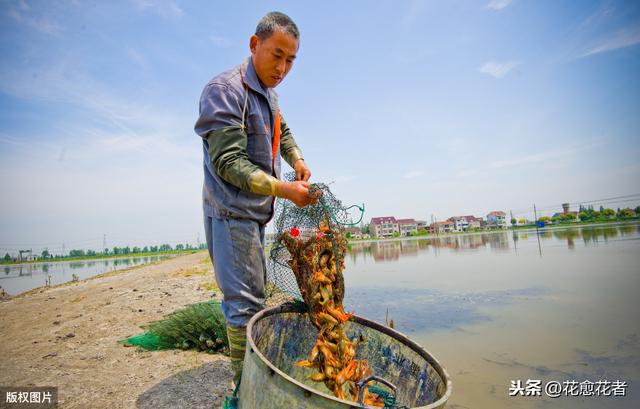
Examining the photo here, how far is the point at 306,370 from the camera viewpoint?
2439 millimetres

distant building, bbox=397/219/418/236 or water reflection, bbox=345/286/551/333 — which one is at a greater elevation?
distant building, bbox=397/219/418/236

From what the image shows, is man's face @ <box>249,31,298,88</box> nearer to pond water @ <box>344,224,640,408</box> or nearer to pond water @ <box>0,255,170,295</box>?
pond water @ <box>344,224,640,408</box>

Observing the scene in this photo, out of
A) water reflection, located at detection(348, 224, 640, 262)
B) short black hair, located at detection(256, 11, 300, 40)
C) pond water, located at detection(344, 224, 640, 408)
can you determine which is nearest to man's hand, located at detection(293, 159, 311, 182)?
short black hair, located at detection(256, 11, 300, 40)

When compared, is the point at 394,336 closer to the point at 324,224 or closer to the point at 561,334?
the point at 324,224

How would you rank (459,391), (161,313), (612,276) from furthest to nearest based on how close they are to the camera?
(612,276) → (161,313) → (459,391)

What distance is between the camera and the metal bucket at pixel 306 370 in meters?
1.30

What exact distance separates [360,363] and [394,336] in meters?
0.30

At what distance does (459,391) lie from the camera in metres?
3.10

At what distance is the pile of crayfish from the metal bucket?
5.2 inches

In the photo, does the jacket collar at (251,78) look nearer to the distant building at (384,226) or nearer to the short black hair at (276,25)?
the short black hair at (276,25)

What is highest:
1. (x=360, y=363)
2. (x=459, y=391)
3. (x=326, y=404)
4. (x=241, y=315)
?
(x=241, y=315)

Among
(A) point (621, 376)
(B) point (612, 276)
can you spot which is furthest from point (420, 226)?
(A) point (621, 376)

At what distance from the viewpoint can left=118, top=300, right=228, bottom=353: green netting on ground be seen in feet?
11.5

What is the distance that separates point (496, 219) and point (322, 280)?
335 ft
